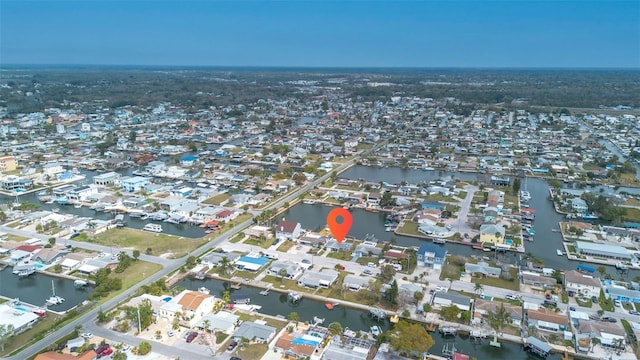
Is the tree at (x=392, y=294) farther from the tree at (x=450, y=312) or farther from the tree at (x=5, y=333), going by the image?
the tree at (x=5, y=333)

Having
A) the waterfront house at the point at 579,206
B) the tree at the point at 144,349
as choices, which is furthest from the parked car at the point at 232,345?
the waterfront house at the point at 579,206

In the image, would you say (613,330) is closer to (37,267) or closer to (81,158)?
(37,267)

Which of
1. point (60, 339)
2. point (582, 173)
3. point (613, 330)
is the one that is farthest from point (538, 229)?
point (60, 339)

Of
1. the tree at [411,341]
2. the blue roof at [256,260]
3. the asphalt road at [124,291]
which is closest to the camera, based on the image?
the tree at [411,341]

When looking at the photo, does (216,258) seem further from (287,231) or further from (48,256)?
(48,256)

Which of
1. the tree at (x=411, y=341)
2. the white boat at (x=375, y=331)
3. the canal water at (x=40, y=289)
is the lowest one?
the canal water at (x=40, y=289)

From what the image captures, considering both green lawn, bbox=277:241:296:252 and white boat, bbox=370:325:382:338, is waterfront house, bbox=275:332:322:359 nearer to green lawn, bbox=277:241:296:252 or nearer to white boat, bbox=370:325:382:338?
white boat, bbox=370:325:382:338
